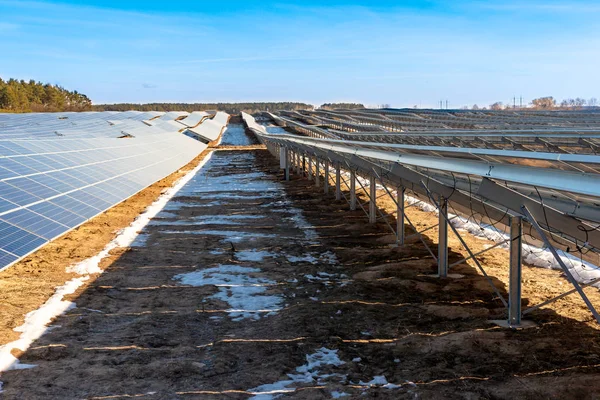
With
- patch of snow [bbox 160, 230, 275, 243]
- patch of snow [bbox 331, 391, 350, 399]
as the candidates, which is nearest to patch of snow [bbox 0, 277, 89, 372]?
patch of snow [bbox 331, 391, 350, 399]

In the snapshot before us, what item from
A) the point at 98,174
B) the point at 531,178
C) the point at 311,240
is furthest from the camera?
the point at 98,174

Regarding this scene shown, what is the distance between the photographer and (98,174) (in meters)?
21.8

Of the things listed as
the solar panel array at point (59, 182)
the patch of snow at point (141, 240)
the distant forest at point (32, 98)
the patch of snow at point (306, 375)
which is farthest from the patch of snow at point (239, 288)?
the distant forest at point (32, 98)

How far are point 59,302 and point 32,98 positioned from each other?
417 ft

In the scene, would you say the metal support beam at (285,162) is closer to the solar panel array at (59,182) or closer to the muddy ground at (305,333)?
the solar panel array at (59,182)

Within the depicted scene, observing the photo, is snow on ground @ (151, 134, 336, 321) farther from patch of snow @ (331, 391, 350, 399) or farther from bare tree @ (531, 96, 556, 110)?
bare tree @ (531, 96, 556, 110)

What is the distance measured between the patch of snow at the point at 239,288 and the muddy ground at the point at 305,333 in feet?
0.18

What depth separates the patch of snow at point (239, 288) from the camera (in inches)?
426

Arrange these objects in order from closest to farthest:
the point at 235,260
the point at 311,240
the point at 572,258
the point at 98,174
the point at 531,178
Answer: the point at 531,178 → the point at 572,258 → the point at 235,260 → the point at 311,240 → the point at 98,174

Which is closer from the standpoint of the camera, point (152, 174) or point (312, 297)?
point (312, 297)

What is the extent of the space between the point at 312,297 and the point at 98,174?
1310cm

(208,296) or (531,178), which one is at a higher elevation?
(531,178)

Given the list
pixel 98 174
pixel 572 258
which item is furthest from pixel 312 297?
pixel 98 174

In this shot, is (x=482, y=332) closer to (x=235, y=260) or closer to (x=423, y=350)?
(x=423, y=350)
